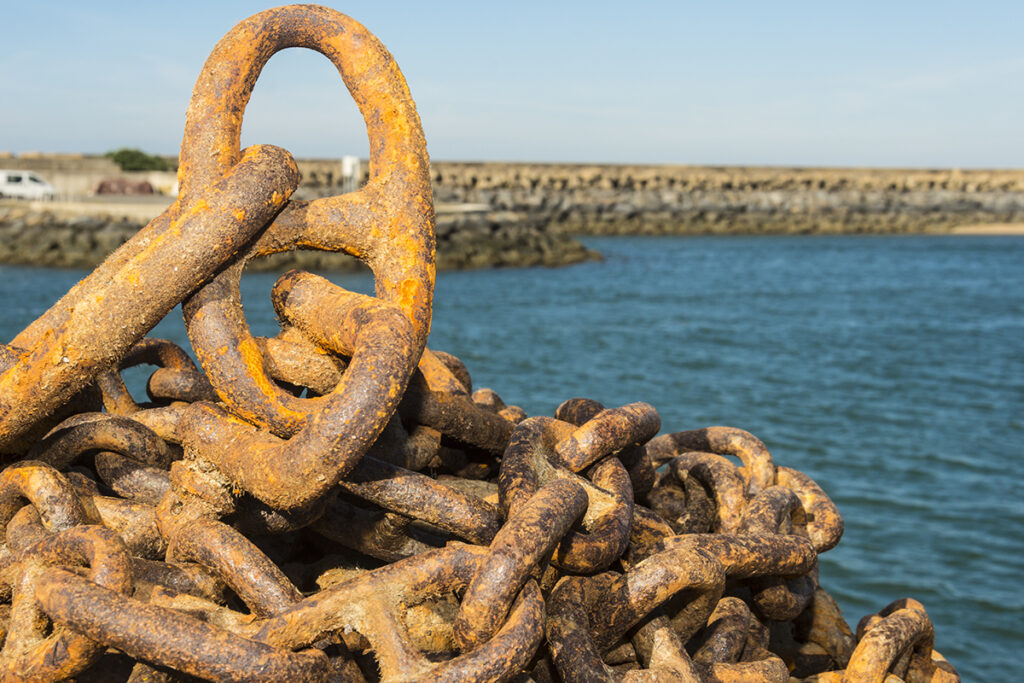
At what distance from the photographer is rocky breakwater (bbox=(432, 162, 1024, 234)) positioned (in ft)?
143

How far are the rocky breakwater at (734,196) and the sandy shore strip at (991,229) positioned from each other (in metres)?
0.43

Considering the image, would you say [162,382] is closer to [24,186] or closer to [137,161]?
[24,186]

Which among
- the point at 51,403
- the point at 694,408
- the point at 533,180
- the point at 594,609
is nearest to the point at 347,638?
the point at 594,609

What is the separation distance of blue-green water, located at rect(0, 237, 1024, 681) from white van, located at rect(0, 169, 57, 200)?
27.4 feet

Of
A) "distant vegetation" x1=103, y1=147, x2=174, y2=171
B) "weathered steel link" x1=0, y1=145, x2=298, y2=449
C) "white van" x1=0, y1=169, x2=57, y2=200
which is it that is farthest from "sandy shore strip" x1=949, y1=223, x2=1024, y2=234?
"weathered steel link" x1=0, y1=145, x2=298, y2=449

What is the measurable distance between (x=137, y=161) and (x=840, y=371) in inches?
1419

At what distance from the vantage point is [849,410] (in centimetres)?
1258

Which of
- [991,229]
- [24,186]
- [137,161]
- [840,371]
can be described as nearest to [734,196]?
[991,229]

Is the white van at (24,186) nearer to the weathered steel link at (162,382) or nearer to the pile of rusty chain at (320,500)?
the weathered steel link at (162,382)

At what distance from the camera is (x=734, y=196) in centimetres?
4866

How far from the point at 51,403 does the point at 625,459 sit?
144 centimetres

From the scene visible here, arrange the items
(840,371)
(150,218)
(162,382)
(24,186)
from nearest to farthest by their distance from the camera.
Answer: (162,382) < (840,371) < (150,218) < (24,186)

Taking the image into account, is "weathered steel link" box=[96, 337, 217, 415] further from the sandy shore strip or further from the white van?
the sandy shore strip

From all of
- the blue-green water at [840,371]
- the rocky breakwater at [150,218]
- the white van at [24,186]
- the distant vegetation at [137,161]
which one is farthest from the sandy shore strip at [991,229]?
the white van at [24,186]
